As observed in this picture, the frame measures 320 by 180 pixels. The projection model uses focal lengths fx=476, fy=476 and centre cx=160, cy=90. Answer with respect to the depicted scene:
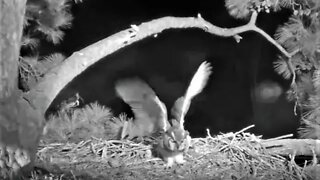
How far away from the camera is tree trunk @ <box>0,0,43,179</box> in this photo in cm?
154

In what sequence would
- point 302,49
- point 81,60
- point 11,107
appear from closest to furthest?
point 11,107, point 81,60, point 302,49

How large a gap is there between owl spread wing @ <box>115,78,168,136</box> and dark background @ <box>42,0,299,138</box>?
0.44m

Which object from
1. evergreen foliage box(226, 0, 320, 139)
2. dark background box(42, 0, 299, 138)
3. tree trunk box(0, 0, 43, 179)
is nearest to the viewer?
tree trunk box(0, 0, 43, 179)

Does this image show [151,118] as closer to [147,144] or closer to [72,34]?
[147,144]

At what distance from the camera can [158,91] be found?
7.95ft

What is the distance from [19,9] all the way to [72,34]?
0.85 m

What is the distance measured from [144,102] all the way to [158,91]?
1.89ft

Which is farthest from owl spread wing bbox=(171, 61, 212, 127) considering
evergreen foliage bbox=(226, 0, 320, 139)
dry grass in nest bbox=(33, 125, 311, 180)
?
evergreen foliage bbox=(226, 0, 320, 139)

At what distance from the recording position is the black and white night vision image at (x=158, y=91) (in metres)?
1.65

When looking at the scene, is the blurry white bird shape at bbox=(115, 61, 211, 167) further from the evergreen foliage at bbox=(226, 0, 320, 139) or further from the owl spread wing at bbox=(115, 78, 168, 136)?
the evergreen foliage at bbox=(226, 0, 320, 139)

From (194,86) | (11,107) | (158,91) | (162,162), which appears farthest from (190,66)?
(11,107)

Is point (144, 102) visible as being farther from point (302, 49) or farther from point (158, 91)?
point (302, 49)

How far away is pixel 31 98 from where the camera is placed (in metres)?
1.68

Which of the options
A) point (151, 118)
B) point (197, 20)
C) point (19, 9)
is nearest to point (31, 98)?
point (19, 9)
